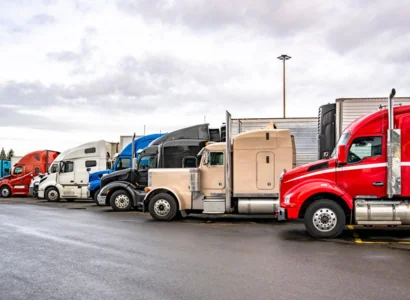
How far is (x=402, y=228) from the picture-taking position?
12.3m

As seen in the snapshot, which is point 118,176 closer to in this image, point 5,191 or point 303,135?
point 303,135

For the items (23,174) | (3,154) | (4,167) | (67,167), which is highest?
(3,154)

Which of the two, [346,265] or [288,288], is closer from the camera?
[288,288]

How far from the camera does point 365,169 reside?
A: 1038cm

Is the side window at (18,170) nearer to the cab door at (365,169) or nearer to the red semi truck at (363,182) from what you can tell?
the red semi truck at (363,182)

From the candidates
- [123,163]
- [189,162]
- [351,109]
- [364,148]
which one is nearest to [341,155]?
[364,148]

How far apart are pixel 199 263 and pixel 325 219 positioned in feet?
13.0

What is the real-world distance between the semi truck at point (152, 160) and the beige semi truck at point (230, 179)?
1940mm

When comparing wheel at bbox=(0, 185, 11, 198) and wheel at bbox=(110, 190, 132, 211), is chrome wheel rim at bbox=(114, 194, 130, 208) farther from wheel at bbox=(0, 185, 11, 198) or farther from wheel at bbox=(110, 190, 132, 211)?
wheel at bbox=(0, 185, 11, 198)

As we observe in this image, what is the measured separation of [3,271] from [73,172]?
1728 cm

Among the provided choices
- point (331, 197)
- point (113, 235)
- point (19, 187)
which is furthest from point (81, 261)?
point (19, 187)

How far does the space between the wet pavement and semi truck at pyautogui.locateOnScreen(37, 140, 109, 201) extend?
11.2 metres

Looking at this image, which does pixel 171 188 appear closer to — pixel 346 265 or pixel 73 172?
pixel 346 265

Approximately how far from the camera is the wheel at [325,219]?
33.6ft
